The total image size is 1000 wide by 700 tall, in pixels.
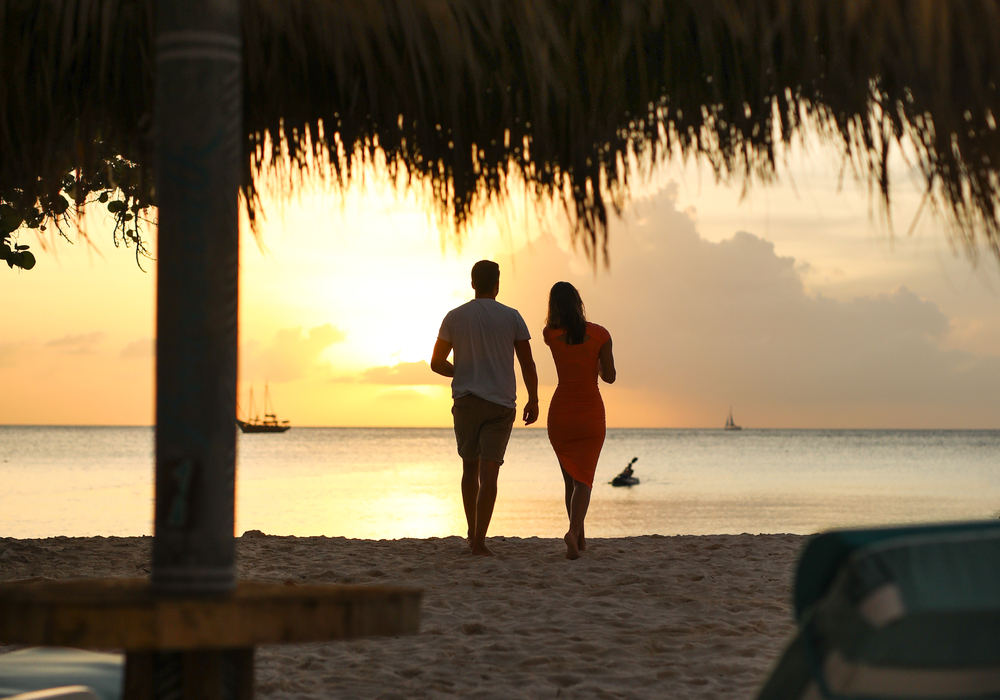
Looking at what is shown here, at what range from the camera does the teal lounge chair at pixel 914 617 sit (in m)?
1.17

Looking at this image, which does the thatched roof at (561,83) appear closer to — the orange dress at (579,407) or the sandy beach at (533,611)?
the sandy beach at (533,611)

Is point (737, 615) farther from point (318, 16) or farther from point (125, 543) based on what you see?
point (125, 543)

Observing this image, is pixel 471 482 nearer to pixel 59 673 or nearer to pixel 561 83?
pixel 59 673

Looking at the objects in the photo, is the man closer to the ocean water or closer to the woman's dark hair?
the woman's dark hair

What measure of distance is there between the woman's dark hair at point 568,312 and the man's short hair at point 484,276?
0.43m

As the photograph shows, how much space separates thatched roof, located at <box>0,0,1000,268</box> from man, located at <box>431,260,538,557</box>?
9.86 ft

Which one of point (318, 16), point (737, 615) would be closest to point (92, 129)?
point (318, 16)

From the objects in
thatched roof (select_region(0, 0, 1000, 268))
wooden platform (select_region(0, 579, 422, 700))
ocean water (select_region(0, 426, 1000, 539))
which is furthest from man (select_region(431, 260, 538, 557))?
ocean water (select_region(0, 426, 1000, 539))

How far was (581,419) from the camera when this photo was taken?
571 centimetres

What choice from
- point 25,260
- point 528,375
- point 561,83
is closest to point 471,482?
point 528,375

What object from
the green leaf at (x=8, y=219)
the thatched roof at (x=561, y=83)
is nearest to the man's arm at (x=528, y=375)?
the green leaf at (x=8, y=219)

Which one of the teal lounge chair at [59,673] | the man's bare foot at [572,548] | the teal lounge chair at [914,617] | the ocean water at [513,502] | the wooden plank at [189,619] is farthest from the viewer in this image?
the ocean water at [513,502]

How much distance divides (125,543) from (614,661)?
4.91 metres

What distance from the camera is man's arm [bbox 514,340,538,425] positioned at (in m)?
5.64
